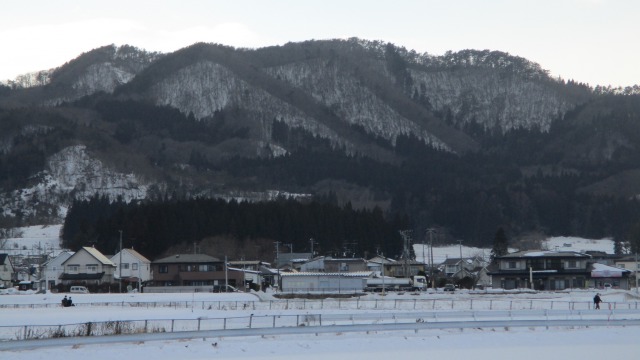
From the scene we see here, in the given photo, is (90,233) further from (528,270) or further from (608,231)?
(608,231)

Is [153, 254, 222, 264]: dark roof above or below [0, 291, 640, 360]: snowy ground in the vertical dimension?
above

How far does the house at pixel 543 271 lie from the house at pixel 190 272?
2389 cm

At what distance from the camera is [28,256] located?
122 metres

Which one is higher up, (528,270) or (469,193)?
(469,193)

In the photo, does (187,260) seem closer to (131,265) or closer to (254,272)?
(254,272)

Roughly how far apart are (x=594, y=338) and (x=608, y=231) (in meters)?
140

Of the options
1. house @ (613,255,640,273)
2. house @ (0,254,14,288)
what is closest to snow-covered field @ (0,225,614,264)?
house @ (613,255,640,273)

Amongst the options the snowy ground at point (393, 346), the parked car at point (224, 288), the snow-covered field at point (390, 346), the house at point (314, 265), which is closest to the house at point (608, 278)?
the house at point (314, 265)

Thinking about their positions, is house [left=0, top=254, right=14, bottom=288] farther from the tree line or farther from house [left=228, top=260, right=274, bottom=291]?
house [left=228, top=260, right=274, bottom=291]

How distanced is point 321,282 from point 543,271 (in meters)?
20.6

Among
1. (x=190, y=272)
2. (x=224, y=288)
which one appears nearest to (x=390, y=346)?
(x=224, y=288)

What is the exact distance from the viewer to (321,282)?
7569 centimetres

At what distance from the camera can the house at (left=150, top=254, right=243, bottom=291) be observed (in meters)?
84.8

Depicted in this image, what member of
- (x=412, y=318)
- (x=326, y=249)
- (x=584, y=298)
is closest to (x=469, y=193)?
(x=326, y=249)
